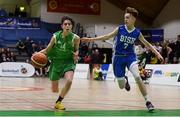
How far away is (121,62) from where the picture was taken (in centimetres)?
883

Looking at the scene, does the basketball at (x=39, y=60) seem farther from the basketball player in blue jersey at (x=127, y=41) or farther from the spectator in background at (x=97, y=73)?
the spectator in background at (x=97, y=73)

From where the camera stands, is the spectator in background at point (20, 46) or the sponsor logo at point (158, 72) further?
the spectator in background at point (20, 46)

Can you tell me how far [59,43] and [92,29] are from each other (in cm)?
2710

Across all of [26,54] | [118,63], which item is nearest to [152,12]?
[26,54]

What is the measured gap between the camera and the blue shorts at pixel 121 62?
28.6ft

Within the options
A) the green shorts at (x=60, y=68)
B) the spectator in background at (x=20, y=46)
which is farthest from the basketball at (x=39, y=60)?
the spectator in background at (x=20, y=46)

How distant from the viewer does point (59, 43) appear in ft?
27.1

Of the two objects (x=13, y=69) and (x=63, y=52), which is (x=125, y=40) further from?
(x=13, y=69)

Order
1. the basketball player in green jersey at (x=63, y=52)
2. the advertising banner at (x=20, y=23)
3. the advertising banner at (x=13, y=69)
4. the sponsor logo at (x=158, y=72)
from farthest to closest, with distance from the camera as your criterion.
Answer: the advertising banner at (x=20, y=23) < the advertising banner at (x=13, y=69) < the sponsor logo at (x=158, y=72) < the basketball player in green jersey at (x=63, y=52)

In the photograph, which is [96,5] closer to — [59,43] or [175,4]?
[175,4]

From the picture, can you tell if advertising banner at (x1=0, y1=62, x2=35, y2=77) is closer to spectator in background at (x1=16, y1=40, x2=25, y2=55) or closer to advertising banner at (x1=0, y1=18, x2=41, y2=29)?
spectator in background at (x1=16, y1=40, x2=25, y2=55)

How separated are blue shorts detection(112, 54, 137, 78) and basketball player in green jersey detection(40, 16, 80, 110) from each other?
3.40 feet

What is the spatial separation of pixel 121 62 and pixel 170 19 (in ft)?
87.4

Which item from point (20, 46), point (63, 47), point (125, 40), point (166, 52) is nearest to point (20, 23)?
point (20, 46)
